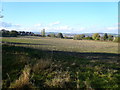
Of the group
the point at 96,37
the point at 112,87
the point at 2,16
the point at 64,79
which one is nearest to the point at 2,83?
the point at 64,79

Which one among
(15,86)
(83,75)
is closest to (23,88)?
(15,86)

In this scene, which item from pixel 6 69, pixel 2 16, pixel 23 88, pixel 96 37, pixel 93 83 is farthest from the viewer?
pixel 96 37

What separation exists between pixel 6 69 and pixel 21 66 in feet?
2.46

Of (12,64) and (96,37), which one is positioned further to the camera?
(96,37)

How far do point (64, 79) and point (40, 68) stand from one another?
178cm

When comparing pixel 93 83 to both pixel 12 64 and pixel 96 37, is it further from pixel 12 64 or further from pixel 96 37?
pixel 96 37

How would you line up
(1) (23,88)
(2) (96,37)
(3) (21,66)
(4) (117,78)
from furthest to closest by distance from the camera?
(2) (96,37), (3) (21,66), (4) (117,78), (1) (23,88)

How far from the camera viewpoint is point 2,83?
4.34 m

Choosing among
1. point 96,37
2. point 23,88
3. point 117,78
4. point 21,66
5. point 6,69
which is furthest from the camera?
point 96,37

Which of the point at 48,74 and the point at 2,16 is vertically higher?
the point at 2,16

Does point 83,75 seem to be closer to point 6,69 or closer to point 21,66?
point 21,66

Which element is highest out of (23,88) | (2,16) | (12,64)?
(2,16)

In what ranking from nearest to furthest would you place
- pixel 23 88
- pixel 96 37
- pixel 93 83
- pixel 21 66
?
pixel 23 88, pixel 93 83, pixel 21 66, pixel 96 37

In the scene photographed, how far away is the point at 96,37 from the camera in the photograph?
3647 inches
